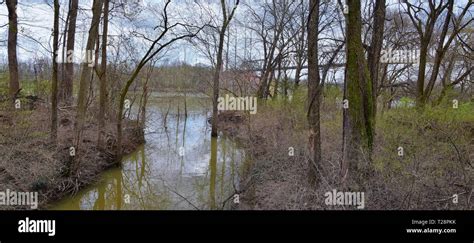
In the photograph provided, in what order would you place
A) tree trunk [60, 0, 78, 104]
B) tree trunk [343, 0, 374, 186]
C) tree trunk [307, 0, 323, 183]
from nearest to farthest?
tree trunk [343, 0, 374, 186] < tree trunk [307, 0, 323, 183] < tree trunk [60, 0, 78, 104]

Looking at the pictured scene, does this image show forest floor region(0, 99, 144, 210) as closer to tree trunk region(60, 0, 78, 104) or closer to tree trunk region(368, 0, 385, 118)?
tree trunk region(60, 0, 78, 104)

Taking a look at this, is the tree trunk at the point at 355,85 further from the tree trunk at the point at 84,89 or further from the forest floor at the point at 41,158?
the forest floor at the point at 41,158

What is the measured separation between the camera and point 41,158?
7.78m

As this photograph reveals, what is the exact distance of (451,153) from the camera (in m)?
5.96

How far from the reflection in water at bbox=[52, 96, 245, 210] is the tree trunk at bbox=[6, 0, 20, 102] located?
5.40 metres

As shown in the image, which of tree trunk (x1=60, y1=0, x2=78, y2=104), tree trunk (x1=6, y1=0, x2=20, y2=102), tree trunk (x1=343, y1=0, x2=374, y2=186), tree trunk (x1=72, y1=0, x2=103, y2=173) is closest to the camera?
tree trunk (x1=343, y1=0, x2=374, y2=186)

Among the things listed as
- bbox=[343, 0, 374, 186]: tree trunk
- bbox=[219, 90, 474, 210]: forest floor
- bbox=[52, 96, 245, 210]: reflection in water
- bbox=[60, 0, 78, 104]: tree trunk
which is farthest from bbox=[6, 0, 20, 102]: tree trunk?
bbox=[343, 0, 374, 186]: tree trunk

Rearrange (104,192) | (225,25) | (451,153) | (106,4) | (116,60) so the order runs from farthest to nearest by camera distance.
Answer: (225,25)
(116,60)
(106,4)
(104,192)
(451,153)

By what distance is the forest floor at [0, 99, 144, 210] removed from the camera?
7.01m

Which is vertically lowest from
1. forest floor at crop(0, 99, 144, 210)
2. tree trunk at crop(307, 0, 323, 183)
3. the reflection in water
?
the reflection in water

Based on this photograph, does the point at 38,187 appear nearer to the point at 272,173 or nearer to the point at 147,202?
the point at 147,202
